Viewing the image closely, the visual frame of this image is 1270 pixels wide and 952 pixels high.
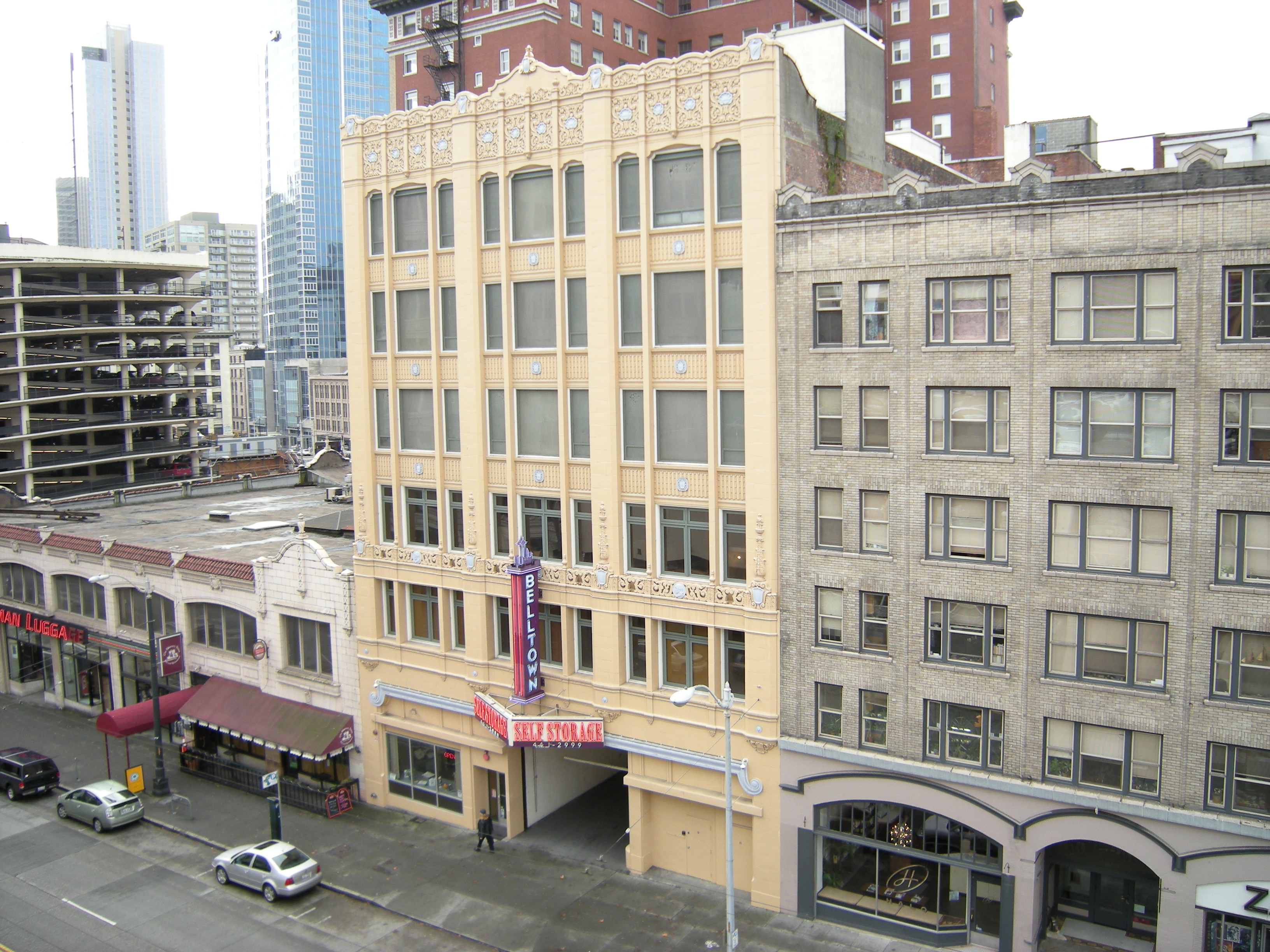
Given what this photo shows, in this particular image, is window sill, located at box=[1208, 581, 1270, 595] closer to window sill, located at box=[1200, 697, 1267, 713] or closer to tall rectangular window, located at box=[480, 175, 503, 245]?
window sill, located at box=[1200, 697, 1267, 713]

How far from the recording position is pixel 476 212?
31375mm

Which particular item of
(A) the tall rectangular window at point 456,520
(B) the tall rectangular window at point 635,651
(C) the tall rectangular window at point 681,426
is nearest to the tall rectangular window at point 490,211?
(C) the tall rectangular window at point 681,426

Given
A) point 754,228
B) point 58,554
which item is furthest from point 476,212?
point 58,554

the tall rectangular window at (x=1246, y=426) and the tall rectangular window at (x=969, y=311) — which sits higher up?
the tall rectangular window at (x=969, y=311)

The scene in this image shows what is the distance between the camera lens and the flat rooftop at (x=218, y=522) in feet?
145

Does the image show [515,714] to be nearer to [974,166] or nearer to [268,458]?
[974,166]

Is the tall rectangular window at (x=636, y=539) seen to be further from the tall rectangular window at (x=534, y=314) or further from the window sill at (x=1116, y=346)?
the window sill at (x=1116, y=346)

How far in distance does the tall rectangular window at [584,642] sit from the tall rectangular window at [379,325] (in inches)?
454

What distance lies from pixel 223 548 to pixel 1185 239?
127 feet

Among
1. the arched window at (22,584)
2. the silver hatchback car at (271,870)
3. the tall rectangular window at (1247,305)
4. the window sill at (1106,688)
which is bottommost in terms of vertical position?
the silver hatchback car at (271,870)

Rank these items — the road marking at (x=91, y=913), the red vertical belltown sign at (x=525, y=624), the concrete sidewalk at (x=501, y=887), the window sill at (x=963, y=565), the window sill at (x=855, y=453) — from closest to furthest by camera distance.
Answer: the window sill at (x=963, y=565), the window sill at (x=855, y=453), the concrete sidewalk at (x=501, y=887), the road marking at (x=91, y=913), the red vertical belltown sign at (x=525, y=624)

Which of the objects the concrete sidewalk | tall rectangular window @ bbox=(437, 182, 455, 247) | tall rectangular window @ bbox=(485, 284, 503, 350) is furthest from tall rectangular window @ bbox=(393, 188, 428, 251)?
the concrete sidewalk

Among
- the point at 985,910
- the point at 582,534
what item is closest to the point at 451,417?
the point at 582,534

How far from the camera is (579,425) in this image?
30.4 meters
